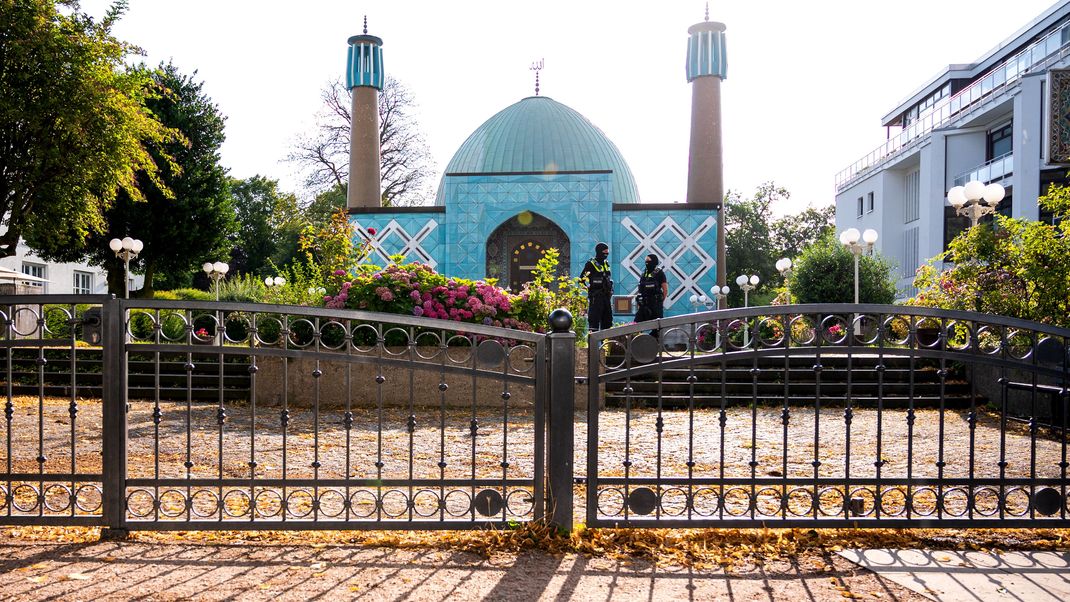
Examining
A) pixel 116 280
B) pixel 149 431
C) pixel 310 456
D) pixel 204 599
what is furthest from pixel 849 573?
pixel 116 280

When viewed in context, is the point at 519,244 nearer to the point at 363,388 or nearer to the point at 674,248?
the point at 674,248

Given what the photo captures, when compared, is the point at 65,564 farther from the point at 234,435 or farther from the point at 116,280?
the point at 116,280

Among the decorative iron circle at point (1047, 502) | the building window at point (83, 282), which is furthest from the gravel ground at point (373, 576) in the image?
the building window at point (83, 282)

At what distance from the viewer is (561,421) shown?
393 cm

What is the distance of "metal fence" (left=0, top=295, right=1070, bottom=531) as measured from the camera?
399cm

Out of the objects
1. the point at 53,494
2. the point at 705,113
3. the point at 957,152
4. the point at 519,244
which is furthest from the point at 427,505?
the point at 957,152

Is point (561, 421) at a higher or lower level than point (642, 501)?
higher

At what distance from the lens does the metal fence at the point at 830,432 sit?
405cm

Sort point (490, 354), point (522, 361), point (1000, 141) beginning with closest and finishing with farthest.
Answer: point (490, 354) < point (522, 361) < point (1000, 141)

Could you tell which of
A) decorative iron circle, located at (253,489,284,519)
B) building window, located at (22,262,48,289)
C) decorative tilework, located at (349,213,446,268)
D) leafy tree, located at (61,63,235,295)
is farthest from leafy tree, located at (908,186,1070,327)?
building window, located at (22,262,48,289)

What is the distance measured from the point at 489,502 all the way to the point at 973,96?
3358 centimetres

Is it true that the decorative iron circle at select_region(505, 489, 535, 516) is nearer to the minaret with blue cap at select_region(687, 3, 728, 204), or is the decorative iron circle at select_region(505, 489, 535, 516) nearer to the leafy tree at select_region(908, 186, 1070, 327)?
the leafy tree at select_region(908, 186, 1070, 327)

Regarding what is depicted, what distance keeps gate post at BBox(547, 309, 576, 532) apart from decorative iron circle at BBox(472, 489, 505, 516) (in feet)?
0.94

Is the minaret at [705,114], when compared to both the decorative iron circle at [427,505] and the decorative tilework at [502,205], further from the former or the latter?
the decorative iron circle at [427,505]
